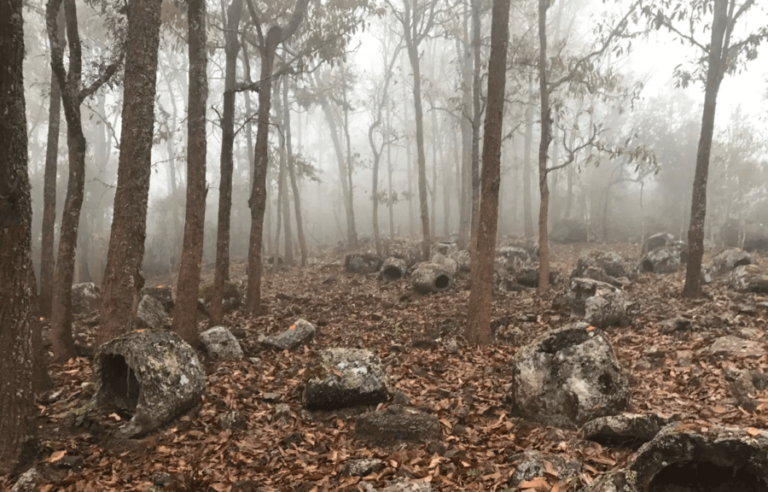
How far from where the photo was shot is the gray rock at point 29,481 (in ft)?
13.1

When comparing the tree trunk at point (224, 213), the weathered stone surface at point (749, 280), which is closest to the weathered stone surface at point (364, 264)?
the tree trunk at point (224, 213)

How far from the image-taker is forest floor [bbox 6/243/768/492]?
4418mm

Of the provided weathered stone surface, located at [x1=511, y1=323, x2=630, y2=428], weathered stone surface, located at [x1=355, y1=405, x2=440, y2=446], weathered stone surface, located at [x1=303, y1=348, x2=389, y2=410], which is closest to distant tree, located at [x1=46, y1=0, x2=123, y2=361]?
weathered stone surface, located at [x1=303, y1=348, x2=389, y2=410]

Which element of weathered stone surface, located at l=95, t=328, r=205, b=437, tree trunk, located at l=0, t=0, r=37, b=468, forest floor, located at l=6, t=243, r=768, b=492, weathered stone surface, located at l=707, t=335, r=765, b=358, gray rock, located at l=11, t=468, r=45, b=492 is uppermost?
tree trunk, located at l=0, t=0, r=37, b=468

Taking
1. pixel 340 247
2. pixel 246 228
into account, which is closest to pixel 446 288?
pixel 340 247

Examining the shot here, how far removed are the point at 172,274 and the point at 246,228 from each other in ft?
33.2

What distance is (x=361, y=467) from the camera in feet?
14.8

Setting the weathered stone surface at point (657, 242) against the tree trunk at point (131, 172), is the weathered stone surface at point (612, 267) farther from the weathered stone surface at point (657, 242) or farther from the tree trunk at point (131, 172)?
the tree trunk at point (131, 172)

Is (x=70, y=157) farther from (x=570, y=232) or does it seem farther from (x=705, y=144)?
(x=570, y=232)

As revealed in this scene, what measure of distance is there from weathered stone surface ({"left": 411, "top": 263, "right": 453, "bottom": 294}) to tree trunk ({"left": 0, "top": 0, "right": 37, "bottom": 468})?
31.6 feet

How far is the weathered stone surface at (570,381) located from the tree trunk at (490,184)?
108 inches

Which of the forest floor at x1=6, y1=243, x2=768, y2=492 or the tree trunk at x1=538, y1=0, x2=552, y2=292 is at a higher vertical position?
the tree trunk at x1=538, y1=0, x2=552, y2=292

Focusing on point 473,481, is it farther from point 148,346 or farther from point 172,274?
point 172,274

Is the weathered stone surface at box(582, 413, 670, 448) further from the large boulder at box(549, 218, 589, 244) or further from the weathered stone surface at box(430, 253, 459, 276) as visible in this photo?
the large boulder at box(549, 218, 589, 244)
